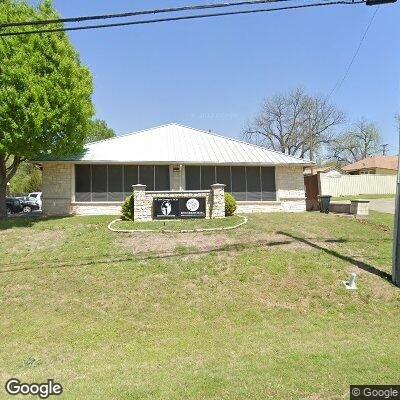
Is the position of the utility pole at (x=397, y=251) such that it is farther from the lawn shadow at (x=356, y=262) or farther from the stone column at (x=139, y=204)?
the stone column at (x=139, y=204)

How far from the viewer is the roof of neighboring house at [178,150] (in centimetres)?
1830

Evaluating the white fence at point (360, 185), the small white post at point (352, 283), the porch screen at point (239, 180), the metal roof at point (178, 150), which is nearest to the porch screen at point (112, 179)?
the metal roof at point (178, 150)

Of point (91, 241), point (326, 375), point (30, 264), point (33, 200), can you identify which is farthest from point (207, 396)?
point (33, 200)

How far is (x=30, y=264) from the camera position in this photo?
920cm

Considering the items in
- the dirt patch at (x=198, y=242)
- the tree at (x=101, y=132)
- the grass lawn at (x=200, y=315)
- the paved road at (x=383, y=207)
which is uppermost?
the tree at (x=101, y=132)

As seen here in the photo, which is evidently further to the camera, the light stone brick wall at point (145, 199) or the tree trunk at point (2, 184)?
the tree trunk at point (2, 184)

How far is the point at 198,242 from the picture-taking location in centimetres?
1081

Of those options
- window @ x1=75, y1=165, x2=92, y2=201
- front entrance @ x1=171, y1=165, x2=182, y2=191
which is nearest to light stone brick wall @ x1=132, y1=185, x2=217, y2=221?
front entrance @ x1=171, y1=165, x2=182, y2=191

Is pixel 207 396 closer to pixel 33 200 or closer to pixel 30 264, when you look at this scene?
pixel 30 264

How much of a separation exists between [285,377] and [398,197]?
18.3ft

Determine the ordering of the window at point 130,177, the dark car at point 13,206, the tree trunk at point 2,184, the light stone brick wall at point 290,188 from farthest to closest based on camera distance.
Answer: the dark car at point 13,206 → the light stone brick wall at point 290,188 → the window at point 130,177 → the tree trunk at point 2,184

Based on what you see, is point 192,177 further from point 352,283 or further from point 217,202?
point 352,283

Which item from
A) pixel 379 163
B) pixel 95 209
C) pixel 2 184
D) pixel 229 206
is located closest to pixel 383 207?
pixel 229 206

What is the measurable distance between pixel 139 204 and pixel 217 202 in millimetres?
3434
